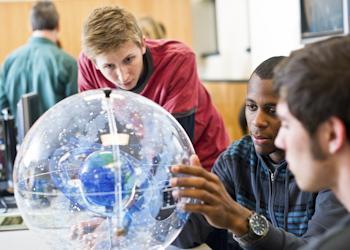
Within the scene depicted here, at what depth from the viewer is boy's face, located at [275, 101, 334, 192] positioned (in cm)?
89

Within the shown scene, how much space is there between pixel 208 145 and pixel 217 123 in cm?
12

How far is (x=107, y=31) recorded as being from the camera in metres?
1.58

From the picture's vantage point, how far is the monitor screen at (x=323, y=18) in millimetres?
2301

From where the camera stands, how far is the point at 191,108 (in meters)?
1.72

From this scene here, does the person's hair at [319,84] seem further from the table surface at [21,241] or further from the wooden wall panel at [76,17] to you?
the wooden wall panel at [76,17]

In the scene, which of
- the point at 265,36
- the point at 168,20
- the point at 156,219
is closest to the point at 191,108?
the point at 156,219

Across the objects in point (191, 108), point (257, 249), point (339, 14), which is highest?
point (339, 14)

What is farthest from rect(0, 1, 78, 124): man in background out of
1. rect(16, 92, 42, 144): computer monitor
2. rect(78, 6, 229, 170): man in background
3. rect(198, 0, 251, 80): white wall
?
rect(198, 0, 251, 80): white wall

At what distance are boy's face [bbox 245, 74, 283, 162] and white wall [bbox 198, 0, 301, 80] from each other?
138 centimetres

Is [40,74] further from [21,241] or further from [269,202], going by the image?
[269,202]

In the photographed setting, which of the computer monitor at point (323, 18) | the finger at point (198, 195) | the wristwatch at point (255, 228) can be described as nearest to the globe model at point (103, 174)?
the finger at point (198, 195)

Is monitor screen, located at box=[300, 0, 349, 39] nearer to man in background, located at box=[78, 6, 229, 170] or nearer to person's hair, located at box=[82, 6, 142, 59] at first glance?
man in background, located at box=[78, 6, 229, 170]

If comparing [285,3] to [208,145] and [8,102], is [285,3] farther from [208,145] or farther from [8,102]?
[8,102]

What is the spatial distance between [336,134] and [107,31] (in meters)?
0.90
